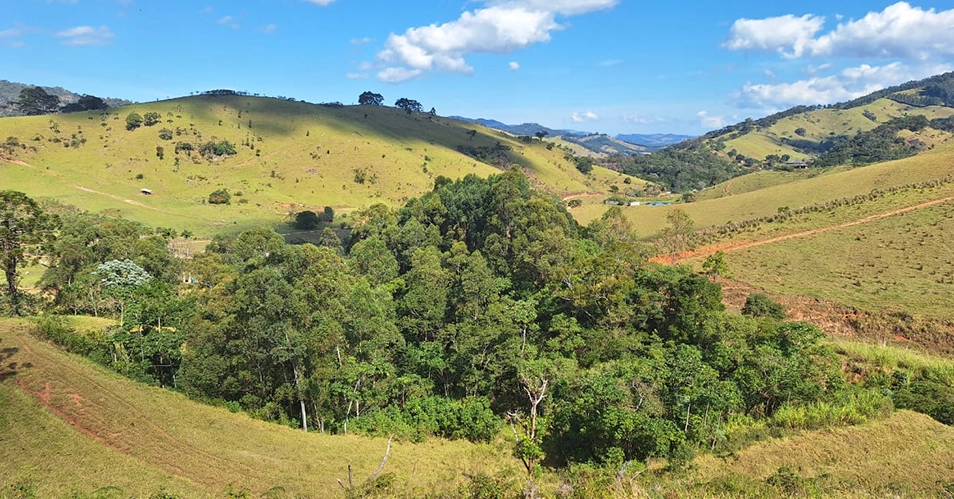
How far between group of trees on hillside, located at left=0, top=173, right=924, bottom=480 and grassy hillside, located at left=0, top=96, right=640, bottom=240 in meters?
60.5

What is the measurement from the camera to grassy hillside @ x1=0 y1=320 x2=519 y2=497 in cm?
1895

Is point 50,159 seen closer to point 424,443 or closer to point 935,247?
point 424,443

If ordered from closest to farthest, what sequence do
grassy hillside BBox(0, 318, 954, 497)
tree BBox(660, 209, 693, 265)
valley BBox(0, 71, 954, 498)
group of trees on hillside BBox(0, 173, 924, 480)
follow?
grassy hillside BBox(0, 318, 954, 497) → valley BBox(0, 71, 954, 498) → group of trees on hillside BBox(0, 173, 924, 480) → tree BBox(660, 209, 693, 265)

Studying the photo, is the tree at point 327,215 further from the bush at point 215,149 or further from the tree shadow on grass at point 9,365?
the tree shadow on grass at point 9,365

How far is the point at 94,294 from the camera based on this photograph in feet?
134

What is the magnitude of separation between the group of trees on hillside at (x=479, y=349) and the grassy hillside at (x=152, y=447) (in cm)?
215

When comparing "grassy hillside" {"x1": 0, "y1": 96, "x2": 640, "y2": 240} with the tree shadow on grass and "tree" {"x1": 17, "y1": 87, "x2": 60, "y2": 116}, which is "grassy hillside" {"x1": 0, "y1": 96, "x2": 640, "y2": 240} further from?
the tree shadow on grass

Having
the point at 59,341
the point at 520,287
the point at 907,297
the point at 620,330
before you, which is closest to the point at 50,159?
the point at 59,341

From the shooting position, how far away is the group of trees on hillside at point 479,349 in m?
21.2

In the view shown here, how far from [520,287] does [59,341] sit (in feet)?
103

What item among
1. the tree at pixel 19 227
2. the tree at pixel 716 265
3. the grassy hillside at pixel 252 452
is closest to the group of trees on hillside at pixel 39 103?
the tree at pixel 19 227

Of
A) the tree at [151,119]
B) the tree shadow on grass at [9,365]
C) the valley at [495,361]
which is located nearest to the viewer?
the valley at [495,361]

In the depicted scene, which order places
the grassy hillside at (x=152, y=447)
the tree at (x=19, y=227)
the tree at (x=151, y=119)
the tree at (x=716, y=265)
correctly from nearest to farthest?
the grassy hillside at (x=152, y=447) → the tree at (x=19, y=227) → the tree at (x=716, y=265) → the tree at (x=151, y=119)

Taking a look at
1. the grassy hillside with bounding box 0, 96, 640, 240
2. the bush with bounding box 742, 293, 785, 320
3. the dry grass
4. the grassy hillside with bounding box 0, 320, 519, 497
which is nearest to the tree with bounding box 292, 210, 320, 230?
the grassy hillside with bounding box 0, 96, 640, 240
